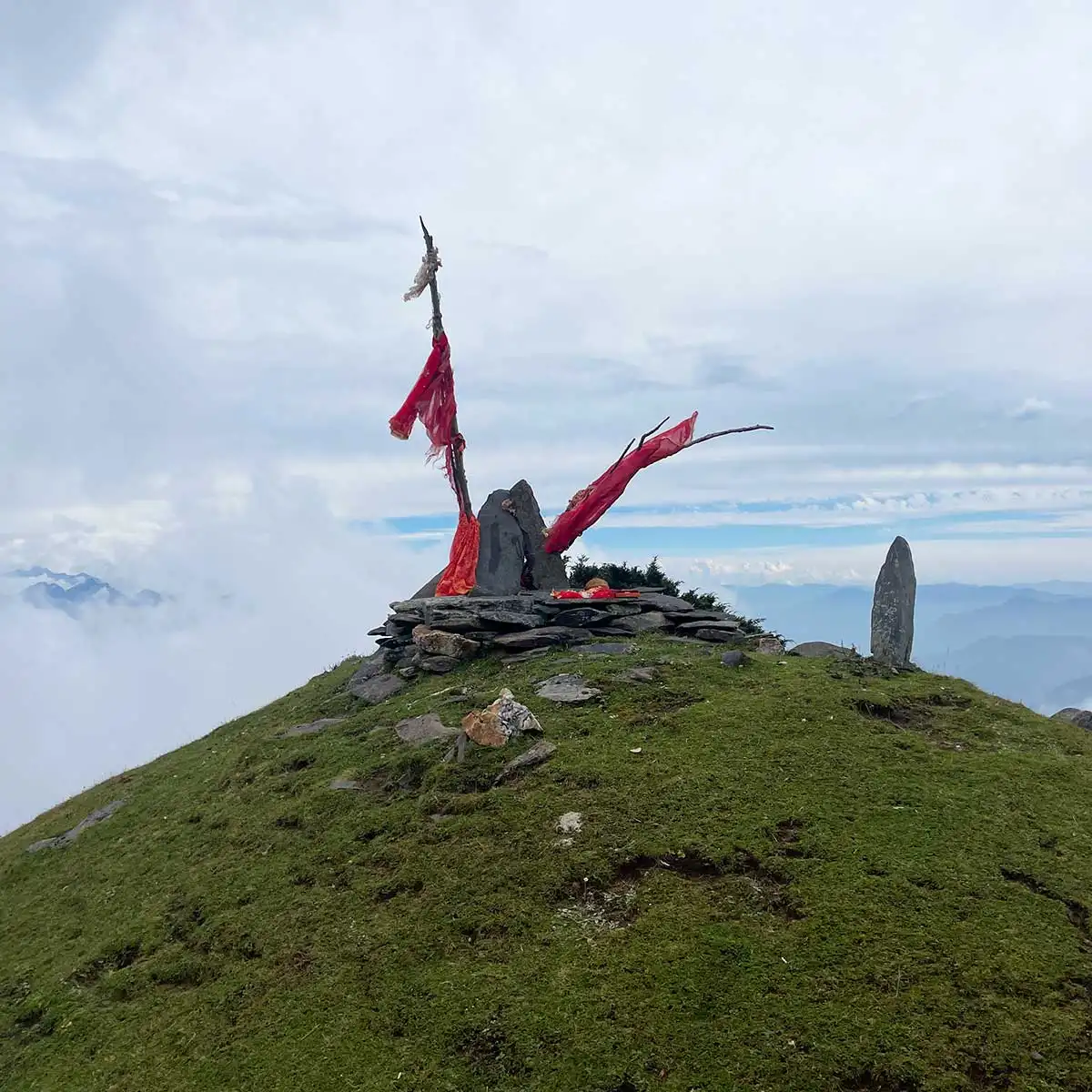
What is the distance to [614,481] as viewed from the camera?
19.0 m

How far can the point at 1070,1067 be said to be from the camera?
5.72m

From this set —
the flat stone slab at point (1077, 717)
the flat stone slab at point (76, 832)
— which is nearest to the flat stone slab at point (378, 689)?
the flat stone slab at point (76, 832)

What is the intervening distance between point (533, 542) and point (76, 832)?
10.6 meters

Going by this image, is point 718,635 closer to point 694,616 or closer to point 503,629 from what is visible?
point 694,616

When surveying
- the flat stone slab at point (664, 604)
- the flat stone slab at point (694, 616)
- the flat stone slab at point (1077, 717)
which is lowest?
the flat stone slab at point (1077, 717)

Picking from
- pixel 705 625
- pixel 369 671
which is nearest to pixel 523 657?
pixel 369 671

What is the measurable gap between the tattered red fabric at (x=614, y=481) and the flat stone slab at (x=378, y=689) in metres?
5.59

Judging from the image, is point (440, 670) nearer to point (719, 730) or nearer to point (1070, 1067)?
point (719, 730)

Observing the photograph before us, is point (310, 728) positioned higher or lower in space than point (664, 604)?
lower

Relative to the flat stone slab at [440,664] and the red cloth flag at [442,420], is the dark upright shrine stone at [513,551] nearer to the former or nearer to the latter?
the red cloth flag at [442,420]

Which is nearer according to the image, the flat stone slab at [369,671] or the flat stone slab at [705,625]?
the flat stone slab at [705,625]

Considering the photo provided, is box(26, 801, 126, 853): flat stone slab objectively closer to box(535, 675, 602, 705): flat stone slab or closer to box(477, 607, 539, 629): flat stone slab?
box(477, 607, 539, 629): flat stone slab

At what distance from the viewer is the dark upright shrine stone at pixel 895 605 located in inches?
611

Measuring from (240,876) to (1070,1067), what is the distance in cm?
832
